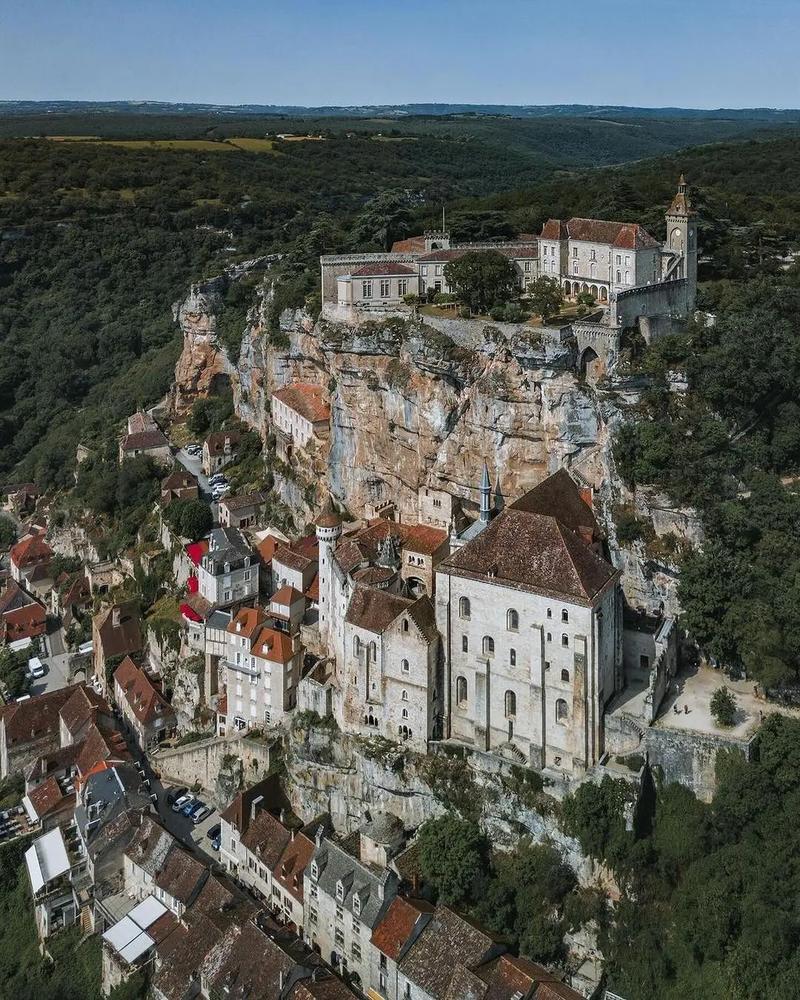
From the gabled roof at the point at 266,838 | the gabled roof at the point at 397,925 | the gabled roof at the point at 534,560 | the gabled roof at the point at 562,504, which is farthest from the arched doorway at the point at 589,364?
the gabled roof at the point at 266,838

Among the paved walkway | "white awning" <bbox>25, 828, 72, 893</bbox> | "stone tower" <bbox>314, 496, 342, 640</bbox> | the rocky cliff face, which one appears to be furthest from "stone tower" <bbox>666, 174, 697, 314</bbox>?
"white awning" <bbox>25, 828, 72, 893</bbox>

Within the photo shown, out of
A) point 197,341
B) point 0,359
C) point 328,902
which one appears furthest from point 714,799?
point 0,359

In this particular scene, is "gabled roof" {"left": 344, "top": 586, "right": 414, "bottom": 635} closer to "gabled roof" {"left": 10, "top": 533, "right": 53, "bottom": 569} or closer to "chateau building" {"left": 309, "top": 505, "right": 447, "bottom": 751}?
"chateau building" {"left": 309, "top": 505, "right": 447, "bottom": 751}

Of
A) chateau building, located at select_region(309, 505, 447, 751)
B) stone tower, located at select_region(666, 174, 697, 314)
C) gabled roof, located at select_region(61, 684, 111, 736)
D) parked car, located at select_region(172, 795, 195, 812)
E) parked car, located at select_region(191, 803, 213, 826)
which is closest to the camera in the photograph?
chateau building, located at select_region(309, 505, 447, 751)

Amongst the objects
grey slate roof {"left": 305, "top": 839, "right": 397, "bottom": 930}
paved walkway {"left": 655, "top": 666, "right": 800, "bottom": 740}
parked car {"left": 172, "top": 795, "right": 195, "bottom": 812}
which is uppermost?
paved walkway {"left": 655, "top": 666, "right": 800, "bottom": 740}

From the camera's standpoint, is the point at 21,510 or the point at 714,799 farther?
the point at 21,510

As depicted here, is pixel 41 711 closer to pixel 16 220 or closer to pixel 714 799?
pixel 714 799

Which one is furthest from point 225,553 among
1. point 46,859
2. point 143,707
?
point 46,859
